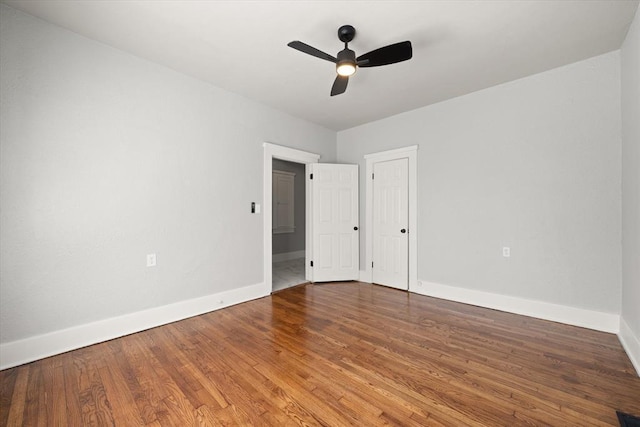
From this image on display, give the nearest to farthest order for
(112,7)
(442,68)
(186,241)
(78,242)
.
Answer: (112,7), (78,242), (442,68), (186,241)

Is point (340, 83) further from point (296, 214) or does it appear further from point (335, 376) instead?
point (296, 214)

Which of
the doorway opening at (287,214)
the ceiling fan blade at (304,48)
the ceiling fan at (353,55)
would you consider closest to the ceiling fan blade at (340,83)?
the ceiling fan at (353,55)

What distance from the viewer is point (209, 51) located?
2.68 meters

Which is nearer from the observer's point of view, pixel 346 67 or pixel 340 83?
pixel 346 67

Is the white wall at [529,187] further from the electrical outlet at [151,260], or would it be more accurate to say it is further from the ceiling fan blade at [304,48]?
the electrical outlet at [151,260]

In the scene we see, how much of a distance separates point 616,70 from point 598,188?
117 cm

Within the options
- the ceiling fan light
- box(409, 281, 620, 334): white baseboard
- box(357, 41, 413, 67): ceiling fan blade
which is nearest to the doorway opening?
box(409, 281, 620, 334): white baseboard

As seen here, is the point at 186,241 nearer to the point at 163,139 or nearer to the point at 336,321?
the point at 163,139

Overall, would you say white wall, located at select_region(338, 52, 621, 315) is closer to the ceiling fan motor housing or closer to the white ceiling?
the white ceiling

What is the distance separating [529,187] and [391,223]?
1868mm

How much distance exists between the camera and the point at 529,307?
3129mm

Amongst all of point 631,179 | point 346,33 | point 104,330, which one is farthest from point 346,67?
point 104,330

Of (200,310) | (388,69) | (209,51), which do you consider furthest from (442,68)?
(200,310)

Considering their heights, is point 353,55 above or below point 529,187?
above
